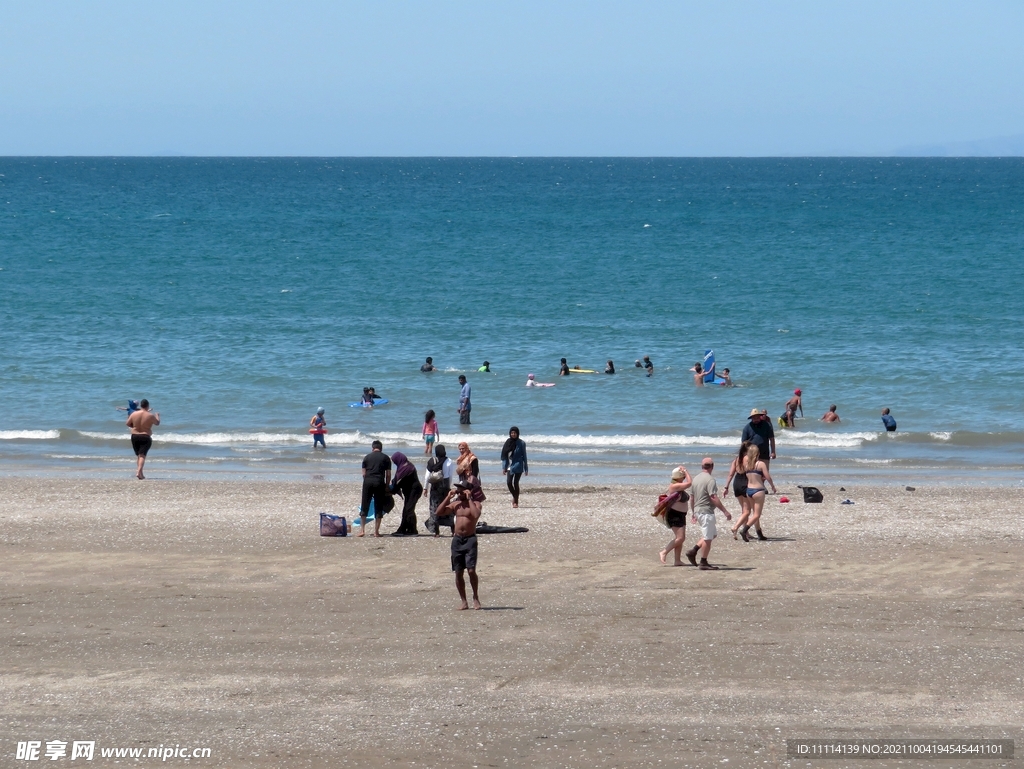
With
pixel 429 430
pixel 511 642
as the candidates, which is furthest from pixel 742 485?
pixel 429 430

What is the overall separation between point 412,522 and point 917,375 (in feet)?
68.1

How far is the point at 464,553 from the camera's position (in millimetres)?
11867

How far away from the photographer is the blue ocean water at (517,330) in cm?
2583

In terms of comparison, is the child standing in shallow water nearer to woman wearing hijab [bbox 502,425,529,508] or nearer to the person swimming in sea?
woman wearing hijab [bbox 502,425,529,508]

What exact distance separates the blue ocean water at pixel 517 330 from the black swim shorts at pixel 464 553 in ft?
34.8

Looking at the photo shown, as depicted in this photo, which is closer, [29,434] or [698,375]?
[29,434]

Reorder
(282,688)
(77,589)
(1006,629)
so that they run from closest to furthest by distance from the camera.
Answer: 1. (282,688)
2. (1006,629)
3. (77,589)

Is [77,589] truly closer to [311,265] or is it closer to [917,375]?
[917,375]

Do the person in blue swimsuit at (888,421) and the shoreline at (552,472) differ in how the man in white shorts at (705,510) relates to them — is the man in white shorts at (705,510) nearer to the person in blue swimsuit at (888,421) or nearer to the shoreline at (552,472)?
the shoreline at (552,472)

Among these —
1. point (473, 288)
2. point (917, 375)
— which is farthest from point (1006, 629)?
point (473, 288)

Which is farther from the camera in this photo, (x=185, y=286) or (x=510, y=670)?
(x=185, y=286)

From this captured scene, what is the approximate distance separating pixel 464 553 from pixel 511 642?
1163 mm

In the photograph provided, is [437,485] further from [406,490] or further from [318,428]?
[318,428]

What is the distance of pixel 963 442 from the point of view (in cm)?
2562
